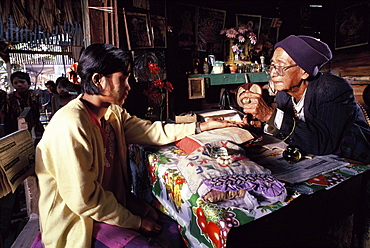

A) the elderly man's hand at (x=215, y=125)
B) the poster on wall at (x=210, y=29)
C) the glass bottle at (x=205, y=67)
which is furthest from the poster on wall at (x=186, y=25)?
the elderly man's hand at (x=215, y=125)

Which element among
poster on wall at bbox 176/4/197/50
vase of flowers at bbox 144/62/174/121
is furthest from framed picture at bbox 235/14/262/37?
vase of flowers at bbox 144/62/174/121

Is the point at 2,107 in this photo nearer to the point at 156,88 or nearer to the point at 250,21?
the point at 156,88

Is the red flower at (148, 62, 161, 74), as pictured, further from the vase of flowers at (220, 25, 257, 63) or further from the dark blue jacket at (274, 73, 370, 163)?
the dark blue jacket at (274, 73, 370, 163)

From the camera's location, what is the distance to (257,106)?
202cm

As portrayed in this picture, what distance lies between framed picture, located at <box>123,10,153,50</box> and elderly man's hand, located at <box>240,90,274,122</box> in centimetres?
271

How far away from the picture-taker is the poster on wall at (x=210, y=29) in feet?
17.4

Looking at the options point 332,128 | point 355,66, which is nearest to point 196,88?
point 332,128

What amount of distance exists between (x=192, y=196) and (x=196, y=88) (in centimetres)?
400

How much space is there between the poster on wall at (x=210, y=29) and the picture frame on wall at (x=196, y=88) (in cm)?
82

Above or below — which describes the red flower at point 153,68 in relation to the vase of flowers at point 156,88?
above

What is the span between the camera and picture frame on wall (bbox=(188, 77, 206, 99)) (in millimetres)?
5039

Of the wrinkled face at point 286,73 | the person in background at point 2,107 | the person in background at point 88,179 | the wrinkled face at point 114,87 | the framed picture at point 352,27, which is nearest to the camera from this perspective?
the person in background at point 88,179

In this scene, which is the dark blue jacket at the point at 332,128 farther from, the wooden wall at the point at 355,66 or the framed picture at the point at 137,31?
the wooden wall at the point at 355,66

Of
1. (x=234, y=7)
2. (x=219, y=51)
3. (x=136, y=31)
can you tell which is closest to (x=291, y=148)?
(x=136, y=31)
